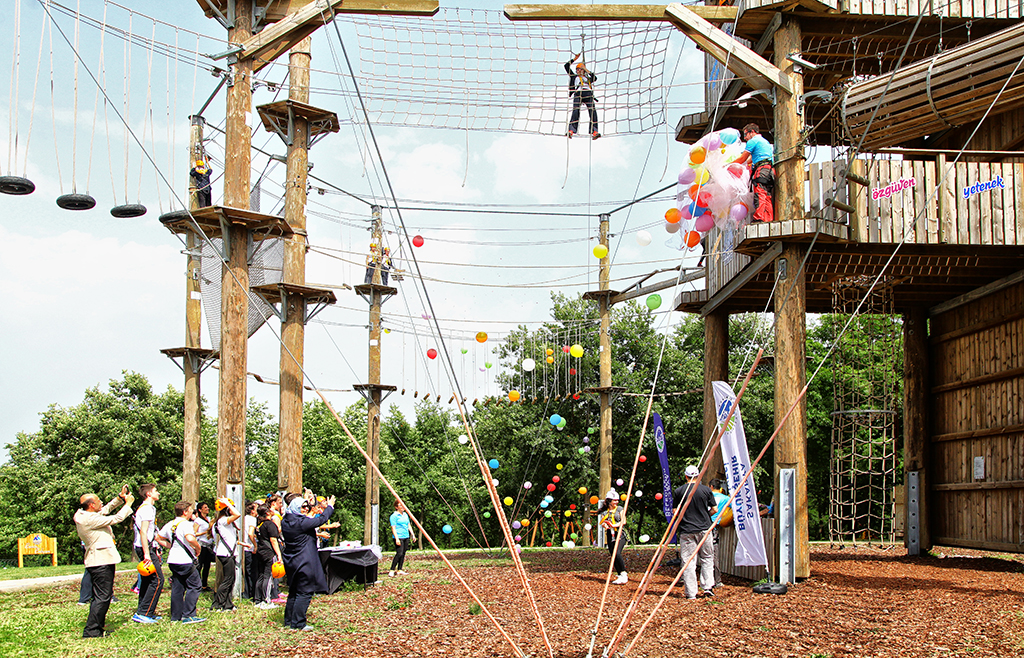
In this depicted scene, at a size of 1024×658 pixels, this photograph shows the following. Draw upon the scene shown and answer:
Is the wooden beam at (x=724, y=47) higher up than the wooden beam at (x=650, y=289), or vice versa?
the wooden beam at (x=724, y=47)

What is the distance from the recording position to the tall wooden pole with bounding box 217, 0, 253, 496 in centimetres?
1206

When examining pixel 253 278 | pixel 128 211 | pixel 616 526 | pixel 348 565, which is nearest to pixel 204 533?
pixel 348 565

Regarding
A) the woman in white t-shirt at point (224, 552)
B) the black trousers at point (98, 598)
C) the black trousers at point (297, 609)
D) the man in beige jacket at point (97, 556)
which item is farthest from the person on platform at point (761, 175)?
the black trousers at point (98, 598)

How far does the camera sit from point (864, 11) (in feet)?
40.3

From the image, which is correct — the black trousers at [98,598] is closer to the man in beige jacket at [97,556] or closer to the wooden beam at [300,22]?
the man in beige jacket at [97,556]

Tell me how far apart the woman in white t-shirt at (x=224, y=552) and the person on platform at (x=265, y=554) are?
12.8 inches

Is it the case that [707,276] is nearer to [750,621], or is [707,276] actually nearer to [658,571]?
[658,571]

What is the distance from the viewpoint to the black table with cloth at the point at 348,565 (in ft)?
42.4

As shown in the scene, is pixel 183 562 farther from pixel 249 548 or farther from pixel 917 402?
pixel 917 402

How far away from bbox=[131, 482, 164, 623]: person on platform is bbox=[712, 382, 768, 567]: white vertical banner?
275 inches

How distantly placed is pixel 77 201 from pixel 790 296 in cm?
892

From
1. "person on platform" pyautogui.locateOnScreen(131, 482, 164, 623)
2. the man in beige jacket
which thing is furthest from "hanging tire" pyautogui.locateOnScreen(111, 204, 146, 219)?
the man in beige jacket

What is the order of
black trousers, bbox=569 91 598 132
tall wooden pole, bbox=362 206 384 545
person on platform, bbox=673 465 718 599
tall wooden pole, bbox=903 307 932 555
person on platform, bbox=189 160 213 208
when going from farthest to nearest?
tall wooden pole, bbox=362 206 384 545, tall wooden pole, bbox=903 307 932 555, person on platform, bbox=189 160 213 208, black trousers, bbox=569 91 598 132, person on platform, bbox=673 465 718 599

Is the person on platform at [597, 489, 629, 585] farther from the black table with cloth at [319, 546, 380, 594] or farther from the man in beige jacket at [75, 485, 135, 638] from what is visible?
the man in beige jacket at [75, 485, 135, 638]
